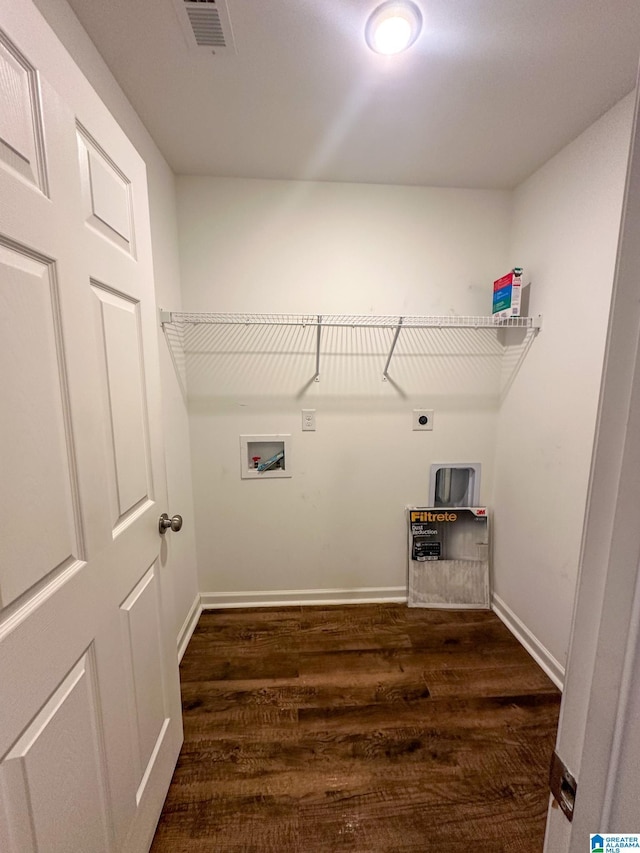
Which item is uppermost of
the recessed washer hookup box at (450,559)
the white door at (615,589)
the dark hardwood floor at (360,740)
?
the white door at (615,589)

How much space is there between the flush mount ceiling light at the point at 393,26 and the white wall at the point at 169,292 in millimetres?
868

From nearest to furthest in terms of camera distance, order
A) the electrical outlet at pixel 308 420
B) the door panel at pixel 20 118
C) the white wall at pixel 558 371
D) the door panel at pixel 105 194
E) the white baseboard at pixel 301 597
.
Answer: the door panel at pixel 20 118 → the door panel at pixel 105 194 → the white wall at pixel 558 371 → the electrical outlet at pixel 308 420 → the white baseboard at pixel 301 597

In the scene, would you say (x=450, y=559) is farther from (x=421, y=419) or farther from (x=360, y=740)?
(x=360, y=740)

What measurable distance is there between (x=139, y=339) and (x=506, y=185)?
200cm

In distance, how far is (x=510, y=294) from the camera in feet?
5.37

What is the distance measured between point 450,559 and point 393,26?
2.33m

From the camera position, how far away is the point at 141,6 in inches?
36.0

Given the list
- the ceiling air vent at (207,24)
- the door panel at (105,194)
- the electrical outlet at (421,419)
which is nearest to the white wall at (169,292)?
the ceiling air vent at (207,24)

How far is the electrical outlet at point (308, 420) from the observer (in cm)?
188

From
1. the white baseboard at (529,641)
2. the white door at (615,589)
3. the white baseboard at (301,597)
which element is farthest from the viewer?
the white baseboard at (301,597)

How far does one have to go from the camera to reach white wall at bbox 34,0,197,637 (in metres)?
1.16

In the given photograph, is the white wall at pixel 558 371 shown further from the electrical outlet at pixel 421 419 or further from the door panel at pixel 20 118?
the door panel at pixel 20 118

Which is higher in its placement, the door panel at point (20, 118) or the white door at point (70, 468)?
the door panel at point (20, 118)

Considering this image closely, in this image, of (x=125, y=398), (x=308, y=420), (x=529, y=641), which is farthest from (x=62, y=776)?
(x=529, y=641)
